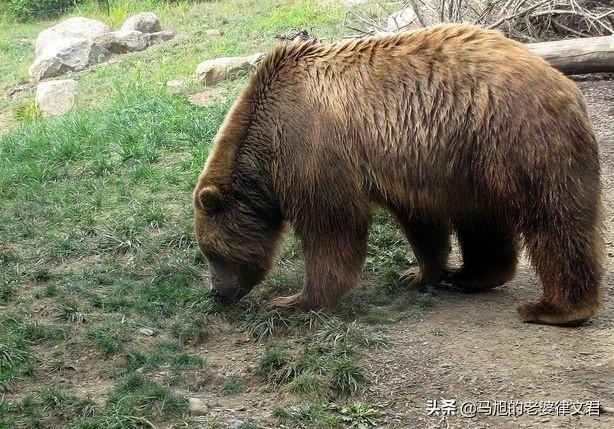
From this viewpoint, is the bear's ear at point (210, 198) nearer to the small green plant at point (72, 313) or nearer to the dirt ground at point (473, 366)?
the dirt ground at point (473, 366)

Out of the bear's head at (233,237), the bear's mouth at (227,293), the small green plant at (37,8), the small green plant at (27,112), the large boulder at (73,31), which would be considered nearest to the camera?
the bear's head at (233,237)

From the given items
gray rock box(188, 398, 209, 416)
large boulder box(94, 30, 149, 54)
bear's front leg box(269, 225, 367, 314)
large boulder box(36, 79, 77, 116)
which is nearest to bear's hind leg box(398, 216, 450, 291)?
bear's front leg box(269, 225, 367, 314)

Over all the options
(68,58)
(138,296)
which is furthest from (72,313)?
(68,58)

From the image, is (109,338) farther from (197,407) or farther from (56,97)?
(56,97)

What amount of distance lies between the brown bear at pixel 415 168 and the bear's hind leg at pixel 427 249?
0.01 meters

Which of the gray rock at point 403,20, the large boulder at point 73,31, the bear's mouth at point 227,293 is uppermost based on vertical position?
the gray rock at point 403,20

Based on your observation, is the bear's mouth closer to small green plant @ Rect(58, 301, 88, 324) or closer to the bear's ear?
the bear's ear

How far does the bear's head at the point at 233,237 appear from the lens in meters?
6.31

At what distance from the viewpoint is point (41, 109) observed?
15273 mm

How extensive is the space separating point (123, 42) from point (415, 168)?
13850mm

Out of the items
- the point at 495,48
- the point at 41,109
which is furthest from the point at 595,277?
the point at 41,109

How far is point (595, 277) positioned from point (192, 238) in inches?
139

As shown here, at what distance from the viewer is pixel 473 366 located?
17.3ft

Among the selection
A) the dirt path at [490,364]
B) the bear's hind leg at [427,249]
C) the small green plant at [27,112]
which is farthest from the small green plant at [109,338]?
the small green plant at [27,112]
